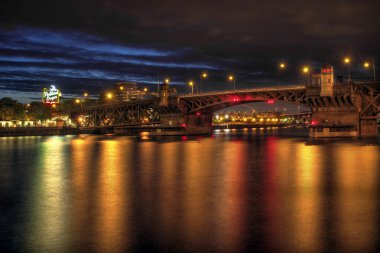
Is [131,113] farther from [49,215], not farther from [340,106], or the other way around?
[49,215]

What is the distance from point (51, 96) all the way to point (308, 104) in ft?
473

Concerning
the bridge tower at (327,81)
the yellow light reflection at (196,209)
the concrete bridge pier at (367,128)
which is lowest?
the yellow light reflection at (196,209)

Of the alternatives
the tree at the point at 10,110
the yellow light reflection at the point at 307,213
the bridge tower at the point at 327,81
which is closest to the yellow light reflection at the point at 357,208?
the yellow light reflection at the point at 307,213

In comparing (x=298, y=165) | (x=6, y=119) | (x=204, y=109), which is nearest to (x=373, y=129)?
(x=204, y=109)

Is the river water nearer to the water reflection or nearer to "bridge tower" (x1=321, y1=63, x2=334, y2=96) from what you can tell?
the water reflection

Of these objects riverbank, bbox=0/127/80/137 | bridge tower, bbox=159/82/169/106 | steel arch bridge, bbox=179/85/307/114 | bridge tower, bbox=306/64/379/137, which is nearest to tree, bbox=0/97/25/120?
riverbank, bbox=0/127/80/137

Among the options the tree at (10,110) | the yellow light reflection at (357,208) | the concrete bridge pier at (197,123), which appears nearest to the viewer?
the yellow light reflection at (357,208)

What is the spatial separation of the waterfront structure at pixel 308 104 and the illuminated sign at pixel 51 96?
207 ft

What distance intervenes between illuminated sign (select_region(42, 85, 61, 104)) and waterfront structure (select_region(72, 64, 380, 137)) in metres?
63.0

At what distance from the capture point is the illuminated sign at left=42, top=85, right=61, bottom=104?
197000 millimetres

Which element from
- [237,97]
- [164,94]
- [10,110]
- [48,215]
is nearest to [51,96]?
[10,110]

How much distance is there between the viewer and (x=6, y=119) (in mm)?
178875

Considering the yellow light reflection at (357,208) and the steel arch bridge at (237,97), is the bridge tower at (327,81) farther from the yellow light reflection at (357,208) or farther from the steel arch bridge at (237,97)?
the yellow light reflection at (357,208)

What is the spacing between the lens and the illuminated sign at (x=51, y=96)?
197m
